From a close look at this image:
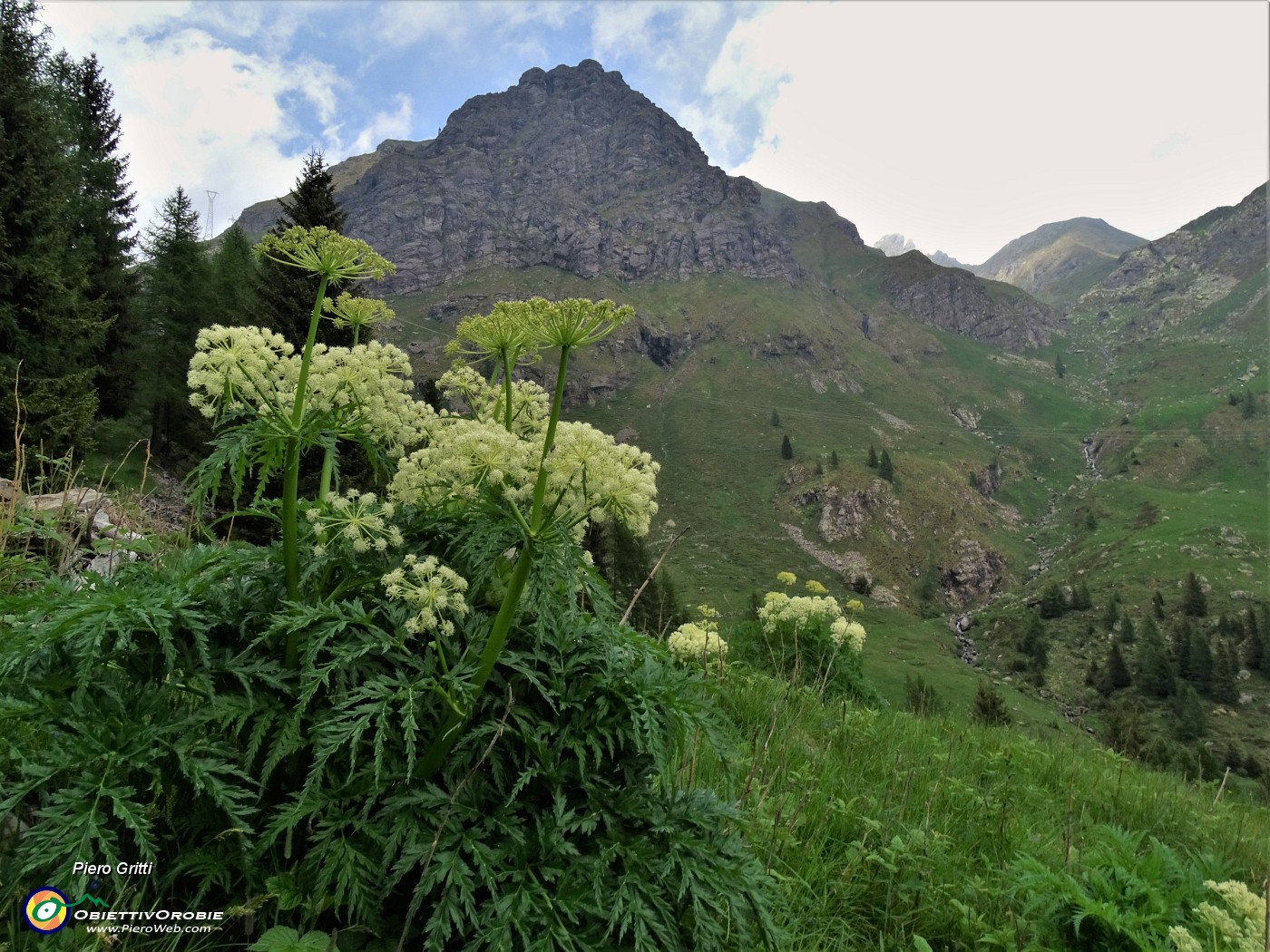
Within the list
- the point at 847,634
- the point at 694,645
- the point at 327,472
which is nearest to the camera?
the point at 327,472

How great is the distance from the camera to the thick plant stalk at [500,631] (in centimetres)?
294

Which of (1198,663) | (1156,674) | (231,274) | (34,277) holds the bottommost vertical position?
(1156,674)

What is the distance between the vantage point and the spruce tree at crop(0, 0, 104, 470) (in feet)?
80.2

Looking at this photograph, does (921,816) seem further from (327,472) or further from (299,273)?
(299,273)

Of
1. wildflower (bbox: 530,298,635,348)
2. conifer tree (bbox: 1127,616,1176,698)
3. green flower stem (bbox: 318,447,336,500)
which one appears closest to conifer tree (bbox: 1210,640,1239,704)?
conifer tree (bbox: 1127,616,1176,698)

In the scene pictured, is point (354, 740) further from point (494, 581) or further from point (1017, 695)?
point (1017, 695)

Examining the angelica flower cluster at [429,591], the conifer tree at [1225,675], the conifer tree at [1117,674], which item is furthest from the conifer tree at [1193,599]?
the angelica flower cluster at [429,591]

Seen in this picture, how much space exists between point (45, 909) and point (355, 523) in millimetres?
1945

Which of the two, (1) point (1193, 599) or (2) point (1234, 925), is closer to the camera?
(2) point (1234, 925)

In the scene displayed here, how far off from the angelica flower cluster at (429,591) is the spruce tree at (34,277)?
95.7 feet

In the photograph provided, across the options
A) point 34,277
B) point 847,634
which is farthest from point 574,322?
point 34,277

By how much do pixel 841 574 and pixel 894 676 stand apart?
248ft

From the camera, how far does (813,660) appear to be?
12469 mm

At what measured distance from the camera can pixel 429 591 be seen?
3.00 meters
